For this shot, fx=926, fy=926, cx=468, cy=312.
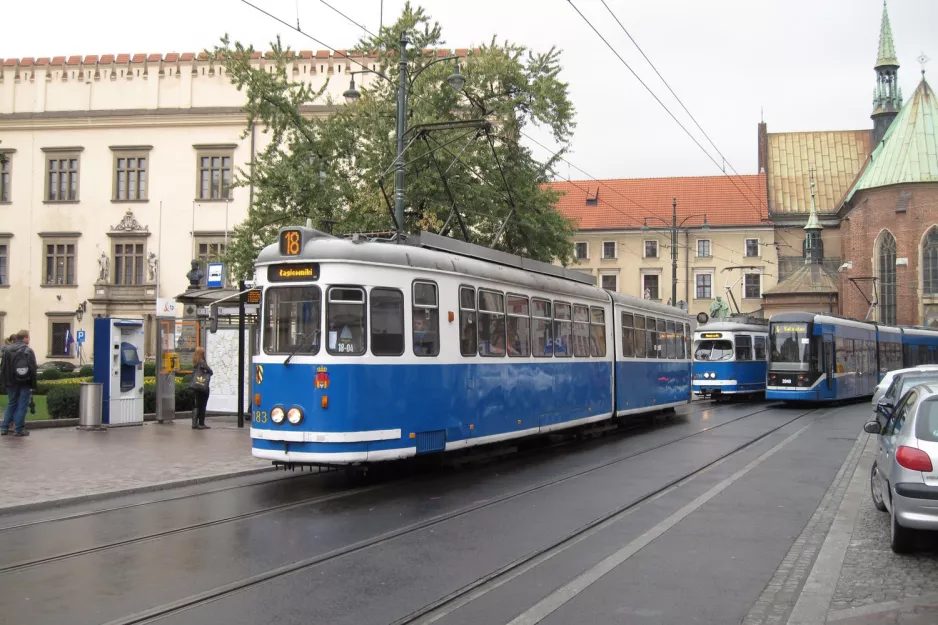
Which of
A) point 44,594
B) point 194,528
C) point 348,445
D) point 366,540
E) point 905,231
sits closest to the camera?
point 44,594

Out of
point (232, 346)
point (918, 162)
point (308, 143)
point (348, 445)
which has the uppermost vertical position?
point (918, 162)

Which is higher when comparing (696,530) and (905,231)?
(905,231)

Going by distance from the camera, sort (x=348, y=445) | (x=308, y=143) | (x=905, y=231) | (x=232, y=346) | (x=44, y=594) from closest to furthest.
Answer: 1. (x=44, y=594)
2. (x=348, y=445)
3. (x=232, y=346)
4. (x=308, y=143)
5. (x=905, y=231)

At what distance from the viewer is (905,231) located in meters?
64.2

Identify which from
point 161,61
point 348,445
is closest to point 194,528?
point 348,445

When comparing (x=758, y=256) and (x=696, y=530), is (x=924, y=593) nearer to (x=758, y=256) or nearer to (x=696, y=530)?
(x=696, y=530)

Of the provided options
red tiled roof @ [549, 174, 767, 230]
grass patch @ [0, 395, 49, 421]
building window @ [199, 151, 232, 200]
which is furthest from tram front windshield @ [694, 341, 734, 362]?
red tiled roof @ [549, 174, 767, 230]

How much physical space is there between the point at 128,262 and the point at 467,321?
4373cm

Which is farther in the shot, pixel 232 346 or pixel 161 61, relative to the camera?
pixel 161 61

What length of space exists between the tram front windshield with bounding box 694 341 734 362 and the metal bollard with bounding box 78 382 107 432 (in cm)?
2288

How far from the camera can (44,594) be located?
6.63 m

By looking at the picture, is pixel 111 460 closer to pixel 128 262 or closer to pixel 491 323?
pixel 491 323

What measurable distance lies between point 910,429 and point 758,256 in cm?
6807

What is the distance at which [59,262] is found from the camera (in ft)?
173
